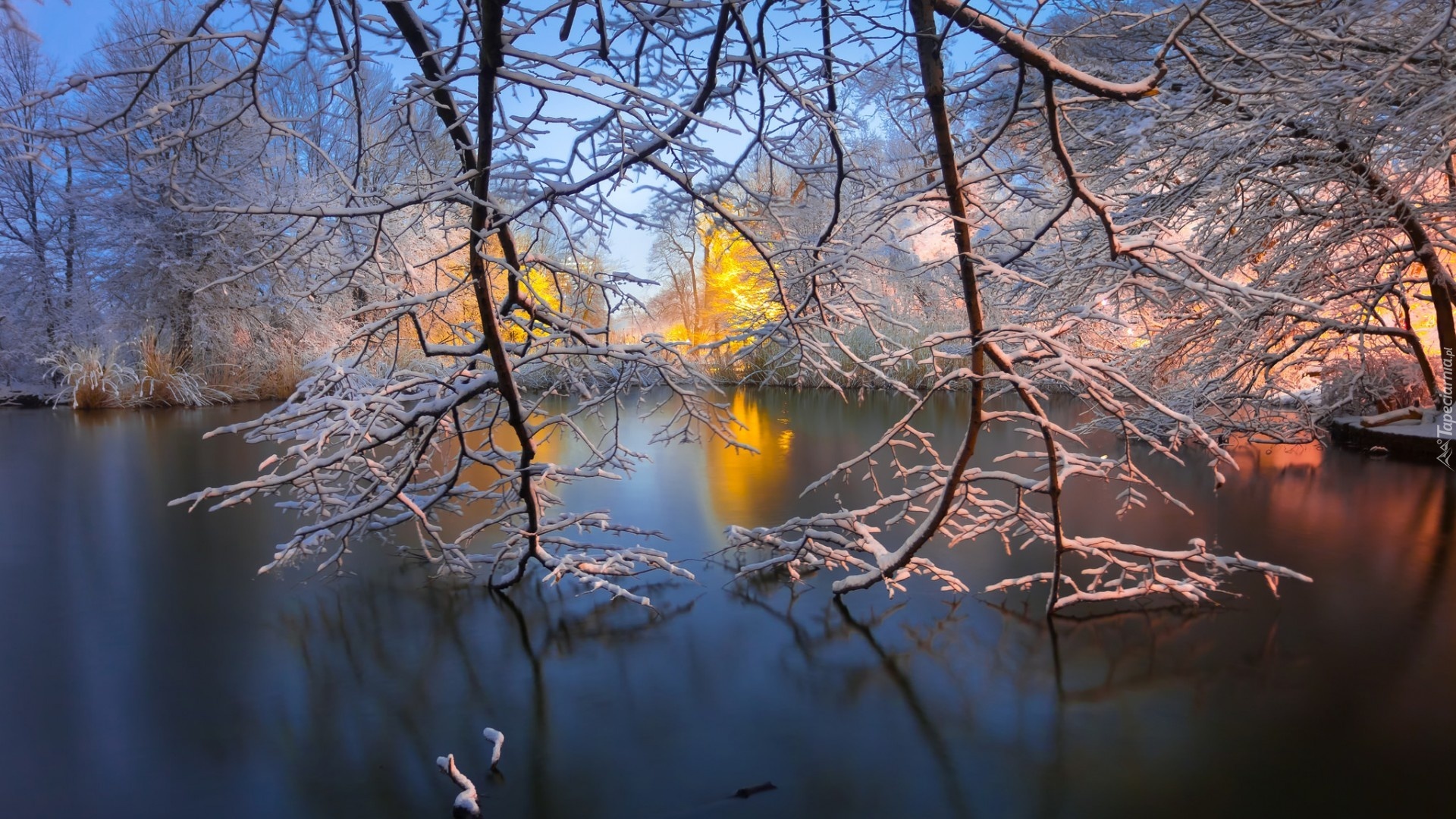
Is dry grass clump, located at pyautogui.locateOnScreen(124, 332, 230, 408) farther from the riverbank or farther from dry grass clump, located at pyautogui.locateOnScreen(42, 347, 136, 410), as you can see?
the riverbank

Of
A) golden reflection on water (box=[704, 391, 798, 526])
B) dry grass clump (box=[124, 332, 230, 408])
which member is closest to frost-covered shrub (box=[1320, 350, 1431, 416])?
golden reflection on water (box=[704, 391, 798, 526])

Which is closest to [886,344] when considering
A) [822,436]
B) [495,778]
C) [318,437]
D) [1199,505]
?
[495,778]

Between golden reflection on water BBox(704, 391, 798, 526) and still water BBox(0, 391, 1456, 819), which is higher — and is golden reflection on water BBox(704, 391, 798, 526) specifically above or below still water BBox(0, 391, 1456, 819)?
above

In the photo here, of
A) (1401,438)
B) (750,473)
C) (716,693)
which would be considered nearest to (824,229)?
(716,693)

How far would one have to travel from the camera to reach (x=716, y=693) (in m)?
1.71

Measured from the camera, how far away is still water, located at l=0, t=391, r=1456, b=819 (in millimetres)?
1333

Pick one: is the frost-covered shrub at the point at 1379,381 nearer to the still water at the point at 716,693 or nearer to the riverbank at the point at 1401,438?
the riverbank at the point at 1401,438

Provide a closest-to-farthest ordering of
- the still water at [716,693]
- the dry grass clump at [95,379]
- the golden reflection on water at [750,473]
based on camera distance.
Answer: the still water at [716,693] → the golden reflection on water at [750,473] → the dry grass clump at [95,379]

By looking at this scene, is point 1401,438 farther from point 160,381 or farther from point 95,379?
point 95,379

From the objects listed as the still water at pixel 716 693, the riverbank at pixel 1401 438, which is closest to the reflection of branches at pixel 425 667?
the still water at pixel 716 693

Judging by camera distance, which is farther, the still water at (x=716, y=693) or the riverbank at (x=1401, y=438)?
the riverbank at (x=1401, y=438)

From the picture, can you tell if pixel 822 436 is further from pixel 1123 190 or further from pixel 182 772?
pixel 182 772

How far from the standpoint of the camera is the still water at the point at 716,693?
4.37 feet

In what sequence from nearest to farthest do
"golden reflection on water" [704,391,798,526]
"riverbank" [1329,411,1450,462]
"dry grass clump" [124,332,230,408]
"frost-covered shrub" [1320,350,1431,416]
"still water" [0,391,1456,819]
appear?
"still water" [0,391,1456,819] < "golden reflection on water" [704,391,798,526] < "riverbank" [1329,411,1450,462] < "frost-covered shrub" [1320,350,1431,416] < "dry grass clump" [124,332,230,408]
